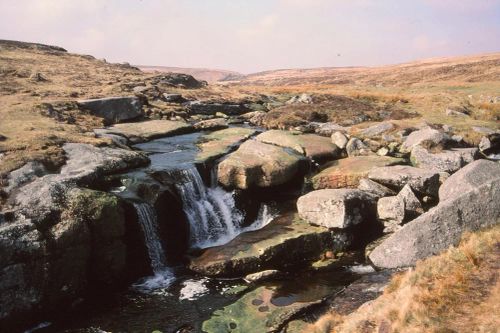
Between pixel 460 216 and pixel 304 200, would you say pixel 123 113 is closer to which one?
pixel 304 200

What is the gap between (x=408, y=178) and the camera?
22125mm

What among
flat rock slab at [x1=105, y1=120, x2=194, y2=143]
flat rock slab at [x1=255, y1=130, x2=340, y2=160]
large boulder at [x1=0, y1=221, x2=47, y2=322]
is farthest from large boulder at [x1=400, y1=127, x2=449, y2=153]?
large boulder at [x1=0, y1=221, x2=47, y2=322]

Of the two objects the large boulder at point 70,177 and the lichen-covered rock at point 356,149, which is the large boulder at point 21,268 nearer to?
the large boulder at point 70,177

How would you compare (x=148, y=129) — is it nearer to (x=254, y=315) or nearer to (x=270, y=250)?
(x=270, y=250)

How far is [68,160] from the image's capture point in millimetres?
21453

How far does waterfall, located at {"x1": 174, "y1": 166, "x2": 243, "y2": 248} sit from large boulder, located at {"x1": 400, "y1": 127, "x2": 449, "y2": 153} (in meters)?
14.5

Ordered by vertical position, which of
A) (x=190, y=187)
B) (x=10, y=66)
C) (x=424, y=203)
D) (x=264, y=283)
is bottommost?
(x=264, y=283)

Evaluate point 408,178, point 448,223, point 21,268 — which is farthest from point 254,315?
point 408,178

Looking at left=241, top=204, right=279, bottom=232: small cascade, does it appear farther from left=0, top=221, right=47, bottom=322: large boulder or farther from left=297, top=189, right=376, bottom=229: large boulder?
left=0, top=221, right=47, bottom=322: large boulder

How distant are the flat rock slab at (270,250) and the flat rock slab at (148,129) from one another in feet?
46.4

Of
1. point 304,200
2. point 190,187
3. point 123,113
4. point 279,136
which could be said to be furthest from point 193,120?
point 304,200

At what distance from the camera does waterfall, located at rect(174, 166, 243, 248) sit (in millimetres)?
21719

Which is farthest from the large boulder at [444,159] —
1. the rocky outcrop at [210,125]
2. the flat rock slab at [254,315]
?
the rocky outcrop at [210,125]

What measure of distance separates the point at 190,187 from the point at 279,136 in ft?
31.9
